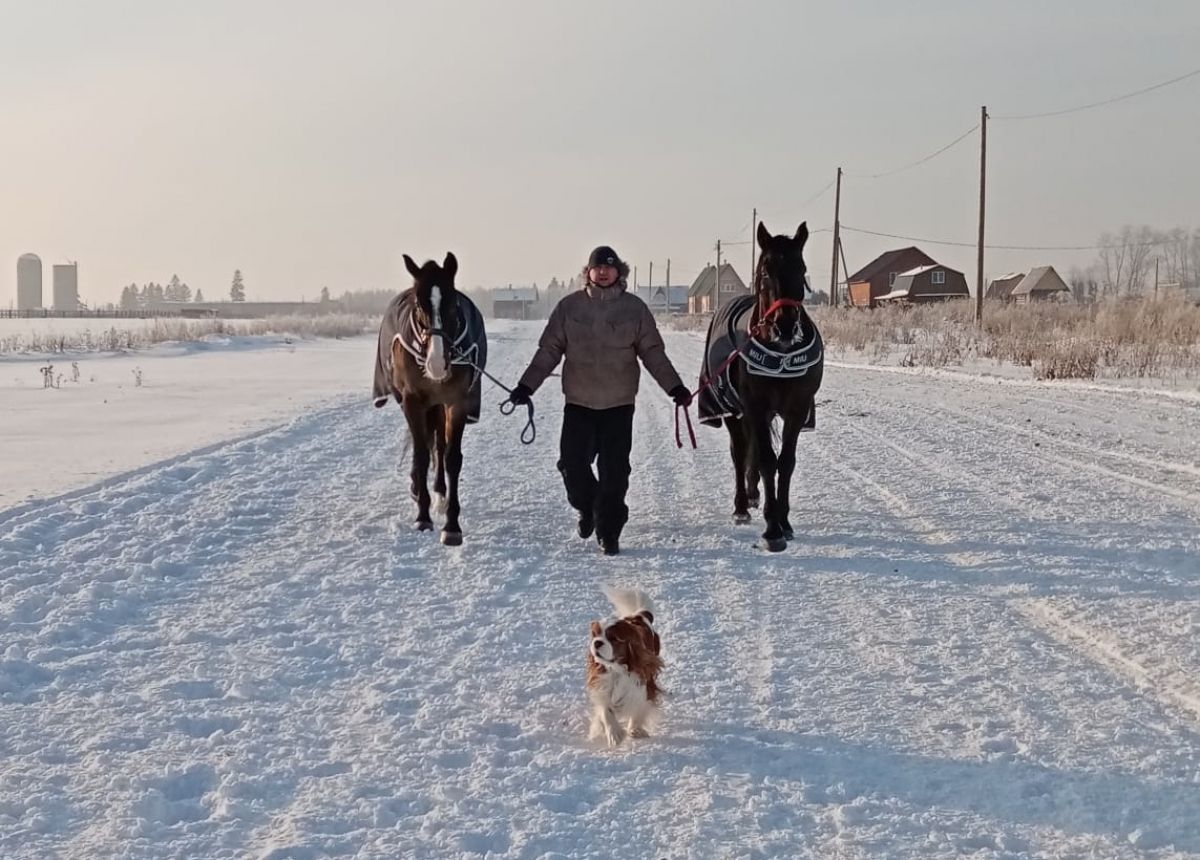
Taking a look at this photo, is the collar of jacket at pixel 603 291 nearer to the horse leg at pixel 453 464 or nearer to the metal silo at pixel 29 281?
the horse leg at pixel 453 464

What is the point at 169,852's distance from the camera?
298 cm

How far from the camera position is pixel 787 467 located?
728cm

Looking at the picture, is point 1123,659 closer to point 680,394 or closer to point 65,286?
point 680,394

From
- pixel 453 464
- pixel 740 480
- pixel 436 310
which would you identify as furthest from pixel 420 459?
pixel 740 480

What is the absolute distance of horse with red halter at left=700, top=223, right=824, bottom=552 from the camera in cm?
691

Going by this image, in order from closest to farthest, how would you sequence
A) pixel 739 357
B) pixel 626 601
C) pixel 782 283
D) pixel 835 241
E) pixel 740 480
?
pixel 626 601 → pixel 782 283 → pixel 739 357 → pixel 740 480 → pixel 835 241

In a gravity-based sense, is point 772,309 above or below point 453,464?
above

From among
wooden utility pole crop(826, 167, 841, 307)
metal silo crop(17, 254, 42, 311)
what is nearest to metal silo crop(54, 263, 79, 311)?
metal silo crop(17, 254, 42, 311)

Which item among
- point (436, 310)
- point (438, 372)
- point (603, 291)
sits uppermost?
point (603, 291)

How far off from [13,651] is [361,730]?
74.2 inches

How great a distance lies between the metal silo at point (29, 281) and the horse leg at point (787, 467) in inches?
7252

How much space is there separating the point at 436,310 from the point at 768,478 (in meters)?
2.57

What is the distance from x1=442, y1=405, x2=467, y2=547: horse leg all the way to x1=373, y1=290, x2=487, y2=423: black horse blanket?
165 millimetres

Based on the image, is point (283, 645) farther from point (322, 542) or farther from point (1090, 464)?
point (1090, 464)
